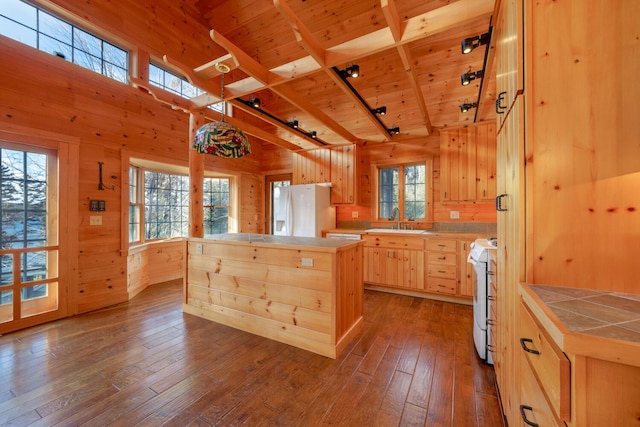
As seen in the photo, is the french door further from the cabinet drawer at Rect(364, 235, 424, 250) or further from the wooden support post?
the cabinet drawer at Rect(364, 235, 424, 250)

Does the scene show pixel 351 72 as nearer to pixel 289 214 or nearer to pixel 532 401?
pixel 532 401

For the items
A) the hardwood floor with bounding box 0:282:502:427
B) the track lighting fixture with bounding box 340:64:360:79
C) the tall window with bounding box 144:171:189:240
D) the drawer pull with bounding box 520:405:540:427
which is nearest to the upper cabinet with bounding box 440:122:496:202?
the hardwood floor with bounding box 0:282:502:427

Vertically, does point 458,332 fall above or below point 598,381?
below

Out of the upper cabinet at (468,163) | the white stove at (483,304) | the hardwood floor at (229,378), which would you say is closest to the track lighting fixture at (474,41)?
the white stove at (483,304)

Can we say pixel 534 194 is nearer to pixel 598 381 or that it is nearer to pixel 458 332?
pixel 598 381

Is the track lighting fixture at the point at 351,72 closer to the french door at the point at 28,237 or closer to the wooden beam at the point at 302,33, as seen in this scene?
the wooden beam at the point at 302,33

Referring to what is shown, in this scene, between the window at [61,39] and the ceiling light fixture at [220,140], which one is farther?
the window at [61,39]

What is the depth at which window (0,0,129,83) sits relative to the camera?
2.55m

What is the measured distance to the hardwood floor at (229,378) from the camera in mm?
1517

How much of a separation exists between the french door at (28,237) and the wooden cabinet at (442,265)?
4.59 metres

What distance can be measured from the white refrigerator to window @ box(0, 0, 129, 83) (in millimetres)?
2896

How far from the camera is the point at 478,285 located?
7.05 feet

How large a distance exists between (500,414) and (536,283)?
1083mm

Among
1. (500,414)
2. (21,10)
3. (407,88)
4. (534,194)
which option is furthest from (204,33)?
(500,414)
